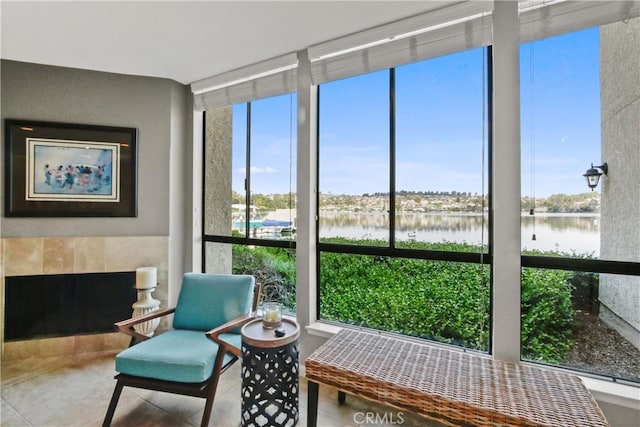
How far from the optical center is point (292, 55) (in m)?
2.54

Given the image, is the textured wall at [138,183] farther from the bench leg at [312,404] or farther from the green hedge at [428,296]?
the bench leg at [312,404]

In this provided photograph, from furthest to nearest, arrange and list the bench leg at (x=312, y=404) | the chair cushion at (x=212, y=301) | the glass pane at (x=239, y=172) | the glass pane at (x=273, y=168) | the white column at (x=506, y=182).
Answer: the glass pane at (x=239, y=172)
the glass pane at (x=273, y=168)
the chair cushion at (x=212, y=301)
the white column at (x=506, y=182)
the bench leg at (x=312, y=404)

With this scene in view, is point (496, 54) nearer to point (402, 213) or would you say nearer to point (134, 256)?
point (402, 213)

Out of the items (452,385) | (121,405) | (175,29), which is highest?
(175,29)

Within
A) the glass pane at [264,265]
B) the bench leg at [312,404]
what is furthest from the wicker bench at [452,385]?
the glass pane at [264,265]

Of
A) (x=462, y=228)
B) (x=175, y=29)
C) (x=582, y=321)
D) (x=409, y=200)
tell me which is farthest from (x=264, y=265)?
(x=582, y=321)

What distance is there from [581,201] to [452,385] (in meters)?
1.37

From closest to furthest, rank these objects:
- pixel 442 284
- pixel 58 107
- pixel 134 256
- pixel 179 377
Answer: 1. pixel 179 377
2. pixel 442 284
3. pixel 58 107
4. pixel 134 256

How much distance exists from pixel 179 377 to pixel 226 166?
6.86 ft

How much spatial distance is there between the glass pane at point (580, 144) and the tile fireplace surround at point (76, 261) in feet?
10.8

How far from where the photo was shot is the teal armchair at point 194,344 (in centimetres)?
179

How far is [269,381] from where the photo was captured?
174 centimetres

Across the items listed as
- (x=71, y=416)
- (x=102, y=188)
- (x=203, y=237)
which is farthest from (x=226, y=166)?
(x=71, y=416)

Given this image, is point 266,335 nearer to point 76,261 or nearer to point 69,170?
point 76,261
